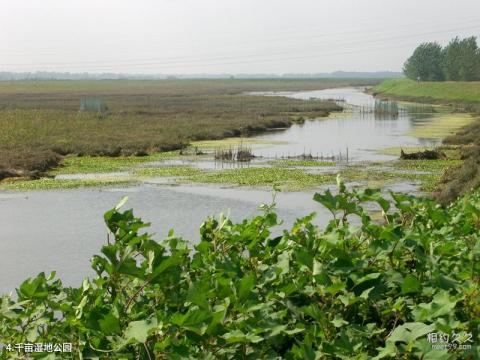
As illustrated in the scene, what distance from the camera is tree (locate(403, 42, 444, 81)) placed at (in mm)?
108938

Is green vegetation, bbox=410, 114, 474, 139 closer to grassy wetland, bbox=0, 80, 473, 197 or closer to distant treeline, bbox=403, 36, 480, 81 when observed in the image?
grassy wetland, bbox=0, 80, 473, 197

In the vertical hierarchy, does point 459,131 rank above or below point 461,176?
below

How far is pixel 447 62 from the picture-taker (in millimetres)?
99562

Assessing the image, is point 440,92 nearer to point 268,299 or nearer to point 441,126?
point 441,126

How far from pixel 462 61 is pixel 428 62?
15833mm

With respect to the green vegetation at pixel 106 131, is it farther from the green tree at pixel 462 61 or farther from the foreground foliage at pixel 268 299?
the green tree at pixel 462 61

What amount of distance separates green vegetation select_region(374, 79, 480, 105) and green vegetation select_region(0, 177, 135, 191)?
2218 inches

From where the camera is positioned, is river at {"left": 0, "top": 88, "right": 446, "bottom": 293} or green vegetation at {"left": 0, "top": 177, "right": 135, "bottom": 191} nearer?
river at {"left": 0, "top": 88, "right": 446, "bottom": 293}

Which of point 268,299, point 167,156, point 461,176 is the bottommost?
point 167,156

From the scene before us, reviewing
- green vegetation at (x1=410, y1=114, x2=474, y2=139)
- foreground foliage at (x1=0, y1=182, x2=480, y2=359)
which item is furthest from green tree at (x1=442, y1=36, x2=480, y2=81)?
foreground foliage at (x1=0, y1=182, x2=480, y2=359)

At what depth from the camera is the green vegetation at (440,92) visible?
7762cm

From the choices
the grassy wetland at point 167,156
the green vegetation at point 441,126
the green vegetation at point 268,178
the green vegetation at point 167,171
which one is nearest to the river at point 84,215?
the green vegetation at point 268,178

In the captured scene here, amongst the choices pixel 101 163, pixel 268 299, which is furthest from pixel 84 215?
pixel 268 299

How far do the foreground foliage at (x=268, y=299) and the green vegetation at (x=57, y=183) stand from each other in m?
23.0
